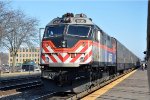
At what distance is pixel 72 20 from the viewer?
45.3 ft

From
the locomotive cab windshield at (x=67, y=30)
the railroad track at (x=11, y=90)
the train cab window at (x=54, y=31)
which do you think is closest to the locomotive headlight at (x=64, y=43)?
the locomotive cab windshield at (x=67, y=30)

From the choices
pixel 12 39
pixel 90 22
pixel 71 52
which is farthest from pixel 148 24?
pixel 12 39

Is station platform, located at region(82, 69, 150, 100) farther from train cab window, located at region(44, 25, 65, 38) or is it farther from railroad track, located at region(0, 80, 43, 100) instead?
railroad track, located at region(0, 80, 43, 100)

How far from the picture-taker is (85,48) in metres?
12.8

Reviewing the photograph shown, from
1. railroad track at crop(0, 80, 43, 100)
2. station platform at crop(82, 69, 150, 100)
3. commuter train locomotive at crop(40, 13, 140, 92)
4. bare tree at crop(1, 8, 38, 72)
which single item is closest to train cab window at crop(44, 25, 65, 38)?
commuter train locomotive at crop(40, 13, 140, 92)

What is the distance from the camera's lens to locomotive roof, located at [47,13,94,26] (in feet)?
45.1

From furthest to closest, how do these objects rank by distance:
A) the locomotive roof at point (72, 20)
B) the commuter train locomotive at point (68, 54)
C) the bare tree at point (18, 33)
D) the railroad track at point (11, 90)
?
the bare tree at point (18, 33)
the railroad track at point (11, 90)
the locomotive roof at point (72, 20)
the commuter train locomotive at point (68, 54)

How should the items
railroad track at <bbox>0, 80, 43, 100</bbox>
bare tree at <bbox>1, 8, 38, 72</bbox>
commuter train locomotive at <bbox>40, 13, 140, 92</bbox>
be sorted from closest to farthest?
commuter train locomotive at <bbox>40, 13, 140, 92</bbox> < railroad track at <bbox>0, 80, 43, 100</bbox> < bare tree at <bbox>1, 8, 38, 72</bbox>

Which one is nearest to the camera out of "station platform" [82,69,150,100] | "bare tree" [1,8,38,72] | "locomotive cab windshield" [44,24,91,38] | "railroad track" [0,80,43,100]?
"station platform" [82,69,150,100]

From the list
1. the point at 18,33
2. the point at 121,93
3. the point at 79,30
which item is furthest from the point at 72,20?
the point at 18,33

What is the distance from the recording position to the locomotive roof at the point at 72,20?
13.8 meters

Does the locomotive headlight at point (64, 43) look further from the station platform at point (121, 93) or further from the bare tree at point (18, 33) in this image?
the bare tree at point (18, 33)

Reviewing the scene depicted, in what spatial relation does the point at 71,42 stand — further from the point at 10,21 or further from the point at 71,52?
the point at 10,21

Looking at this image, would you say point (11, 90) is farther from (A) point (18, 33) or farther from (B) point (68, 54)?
(A) point (18, 33)
